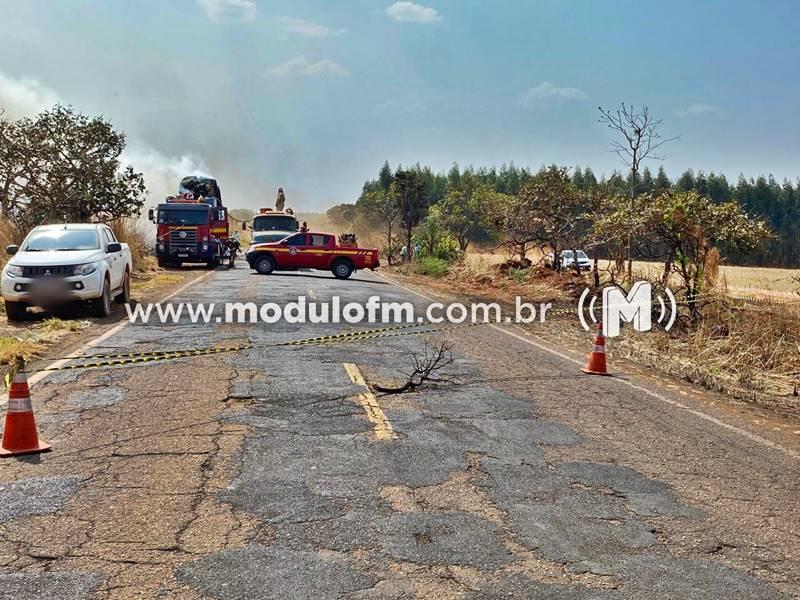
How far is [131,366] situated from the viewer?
10.1m

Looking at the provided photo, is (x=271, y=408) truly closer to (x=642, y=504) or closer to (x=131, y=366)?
(x=131, y=366)

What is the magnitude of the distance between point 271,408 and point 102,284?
27.9ft

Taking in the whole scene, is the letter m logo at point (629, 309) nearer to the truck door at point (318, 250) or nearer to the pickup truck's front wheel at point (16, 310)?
the pickup truck's front wheel at point (16, 310)

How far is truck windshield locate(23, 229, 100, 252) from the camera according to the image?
15.5 metres

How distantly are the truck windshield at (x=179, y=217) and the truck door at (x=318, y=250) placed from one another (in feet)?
18.4

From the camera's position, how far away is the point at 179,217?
3344cm

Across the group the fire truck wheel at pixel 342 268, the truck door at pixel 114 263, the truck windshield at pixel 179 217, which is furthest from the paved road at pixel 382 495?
the truck windshield at pixel 179 217

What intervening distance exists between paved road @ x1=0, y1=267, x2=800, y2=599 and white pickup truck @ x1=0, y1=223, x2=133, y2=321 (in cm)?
562

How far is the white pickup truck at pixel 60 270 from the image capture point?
14.5 meters

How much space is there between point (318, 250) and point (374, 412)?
920 inches

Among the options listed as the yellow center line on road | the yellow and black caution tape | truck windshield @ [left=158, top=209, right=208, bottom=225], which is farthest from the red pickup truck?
the yellow center line on road

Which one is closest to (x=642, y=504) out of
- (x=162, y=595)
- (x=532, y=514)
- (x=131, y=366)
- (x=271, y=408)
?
(x=532, y=514)

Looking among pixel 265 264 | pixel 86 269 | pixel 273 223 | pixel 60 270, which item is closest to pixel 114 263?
pixel 86 269

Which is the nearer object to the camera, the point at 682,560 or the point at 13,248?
the point at 682,560
